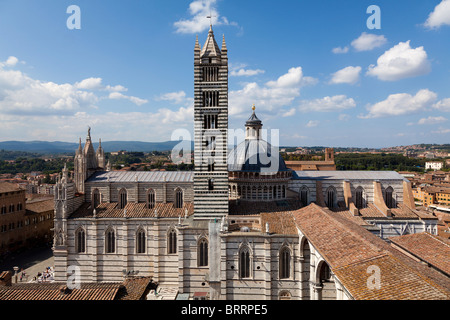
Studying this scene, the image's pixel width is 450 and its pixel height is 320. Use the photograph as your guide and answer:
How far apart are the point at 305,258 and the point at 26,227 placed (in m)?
40.9

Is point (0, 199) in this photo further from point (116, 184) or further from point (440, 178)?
point (440, 178)

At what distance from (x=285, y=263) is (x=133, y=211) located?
16459mm

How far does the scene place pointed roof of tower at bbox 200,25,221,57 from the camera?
88.1ft

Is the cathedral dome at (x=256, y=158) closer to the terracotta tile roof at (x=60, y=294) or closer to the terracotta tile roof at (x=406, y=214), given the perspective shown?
the terracotta tile roof at (x=406, y=214)

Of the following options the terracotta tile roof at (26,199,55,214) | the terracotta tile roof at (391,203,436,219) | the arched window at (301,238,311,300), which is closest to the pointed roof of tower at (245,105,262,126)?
the arched window at (301,238,311,300)

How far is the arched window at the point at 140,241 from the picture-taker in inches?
1148

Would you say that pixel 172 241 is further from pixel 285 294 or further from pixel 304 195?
pixel 304 195

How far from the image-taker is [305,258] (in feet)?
72.3

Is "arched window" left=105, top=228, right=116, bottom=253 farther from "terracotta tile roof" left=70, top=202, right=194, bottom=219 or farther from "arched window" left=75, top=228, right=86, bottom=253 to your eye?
"arched window" left=75, top=228, right=86, bottom=253

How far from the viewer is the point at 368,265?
40.6ft

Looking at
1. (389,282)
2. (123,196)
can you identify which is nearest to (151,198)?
(123,196)

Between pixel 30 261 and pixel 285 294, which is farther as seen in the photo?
pixel 30 261

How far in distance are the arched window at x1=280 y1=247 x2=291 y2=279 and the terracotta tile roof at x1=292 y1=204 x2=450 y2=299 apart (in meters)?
4.21

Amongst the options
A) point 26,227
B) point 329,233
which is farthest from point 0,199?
point 329,233
